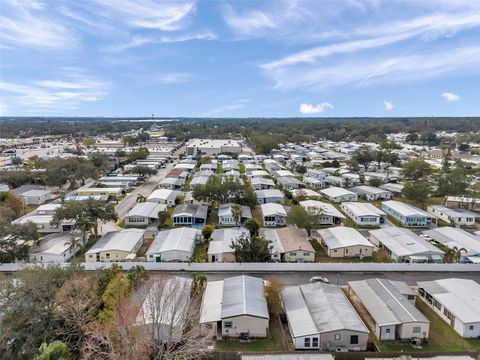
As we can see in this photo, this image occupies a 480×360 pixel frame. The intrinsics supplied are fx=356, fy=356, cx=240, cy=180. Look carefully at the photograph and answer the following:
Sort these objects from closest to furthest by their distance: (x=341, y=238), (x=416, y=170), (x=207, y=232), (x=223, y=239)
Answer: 1. (x=223, y=239)
2. (x=341, y=238)
3. (x=207, y=232)
4. (x=416, y=170)

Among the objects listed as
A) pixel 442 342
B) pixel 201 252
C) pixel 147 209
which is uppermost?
pixel 147 209

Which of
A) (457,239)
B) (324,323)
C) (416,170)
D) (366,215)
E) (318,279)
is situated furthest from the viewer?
(416,170)

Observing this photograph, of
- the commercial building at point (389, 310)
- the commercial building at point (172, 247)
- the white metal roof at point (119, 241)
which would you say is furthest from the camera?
the white metal roof at point (119, 241)

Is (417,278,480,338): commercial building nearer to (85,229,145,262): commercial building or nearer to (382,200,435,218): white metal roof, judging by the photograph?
(382,200,435,218): white metal roof

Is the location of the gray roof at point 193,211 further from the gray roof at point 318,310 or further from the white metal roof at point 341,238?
the gray roof at point 318,310

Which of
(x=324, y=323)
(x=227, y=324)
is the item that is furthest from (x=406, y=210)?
(x=227, y=324)

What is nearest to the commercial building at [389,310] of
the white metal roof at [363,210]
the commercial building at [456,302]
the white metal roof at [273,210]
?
the commercial building at [456,302]

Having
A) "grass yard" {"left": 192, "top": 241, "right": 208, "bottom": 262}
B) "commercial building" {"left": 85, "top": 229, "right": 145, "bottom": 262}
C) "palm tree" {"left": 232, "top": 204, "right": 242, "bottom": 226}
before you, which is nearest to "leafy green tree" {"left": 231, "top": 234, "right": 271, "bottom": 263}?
"grass yard" {"left": 192, "top": 241, "right": 208, "bottom": 262}

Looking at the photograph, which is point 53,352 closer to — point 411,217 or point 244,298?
point 244,298
